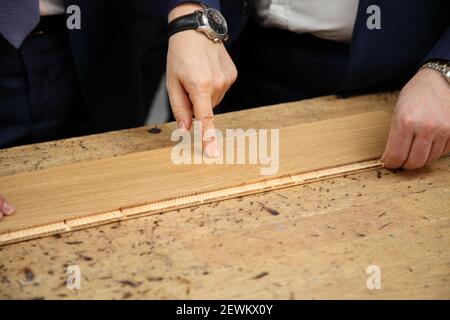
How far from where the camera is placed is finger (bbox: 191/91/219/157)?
1.11 metres

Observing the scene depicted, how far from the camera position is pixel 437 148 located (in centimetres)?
114

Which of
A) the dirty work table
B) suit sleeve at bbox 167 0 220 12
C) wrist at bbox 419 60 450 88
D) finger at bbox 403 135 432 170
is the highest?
suit sleeve at bbox 167 0 220 12

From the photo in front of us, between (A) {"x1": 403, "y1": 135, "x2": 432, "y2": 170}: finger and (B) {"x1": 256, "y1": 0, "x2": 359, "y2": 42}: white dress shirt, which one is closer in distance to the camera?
(A) {"x1": 403, "y1": 135, "x2": 432, "y2": 170}: finger

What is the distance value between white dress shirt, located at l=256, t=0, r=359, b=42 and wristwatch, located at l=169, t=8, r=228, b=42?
0.38 m

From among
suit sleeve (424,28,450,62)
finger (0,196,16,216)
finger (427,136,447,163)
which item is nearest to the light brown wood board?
finger (0,196,16,216)

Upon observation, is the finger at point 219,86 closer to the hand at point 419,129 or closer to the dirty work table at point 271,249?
the dirty work table at point 271,249

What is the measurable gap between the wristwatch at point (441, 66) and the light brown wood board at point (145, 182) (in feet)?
0.70

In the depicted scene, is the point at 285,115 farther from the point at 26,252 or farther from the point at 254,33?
the point at 26,252

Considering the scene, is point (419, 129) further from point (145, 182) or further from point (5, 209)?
point (5, 209)

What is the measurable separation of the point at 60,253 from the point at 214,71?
1.68 feet

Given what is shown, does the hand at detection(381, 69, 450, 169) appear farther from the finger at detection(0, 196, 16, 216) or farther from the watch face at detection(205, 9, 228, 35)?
the finger at detection(0, 196, 16, 216)

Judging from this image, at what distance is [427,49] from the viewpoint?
1.47 metres

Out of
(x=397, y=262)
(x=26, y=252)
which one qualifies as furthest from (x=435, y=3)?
(x=26, y=252)

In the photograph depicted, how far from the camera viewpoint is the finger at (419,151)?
1.12m
